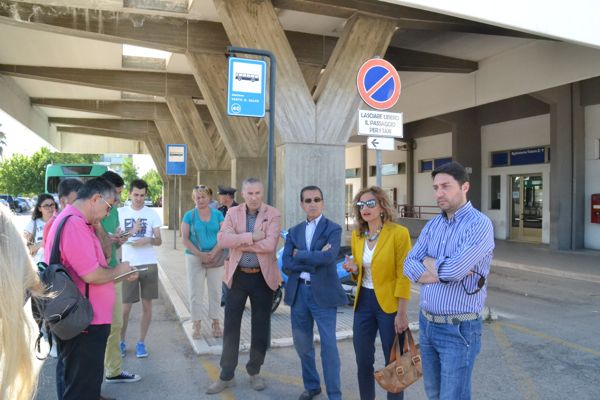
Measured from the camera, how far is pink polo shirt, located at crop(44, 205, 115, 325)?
307 cm

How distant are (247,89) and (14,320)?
16.2ft

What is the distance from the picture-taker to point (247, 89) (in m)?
5.98

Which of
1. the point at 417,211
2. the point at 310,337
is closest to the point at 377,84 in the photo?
the point at 310,337

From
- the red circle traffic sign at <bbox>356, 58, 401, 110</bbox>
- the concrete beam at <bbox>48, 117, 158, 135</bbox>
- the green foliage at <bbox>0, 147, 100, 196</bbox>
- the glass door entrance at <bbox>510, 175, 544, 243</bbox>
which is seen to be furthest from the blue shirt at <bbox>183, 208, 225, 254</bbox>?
the green foliage at <bbox>0, 147, 100, 196</bbox>

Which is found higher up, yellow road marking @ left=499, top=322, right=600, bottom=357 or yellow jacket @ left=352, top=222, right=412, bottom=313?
yellow jacket @ left=352, top=222, right=412, bottom=313

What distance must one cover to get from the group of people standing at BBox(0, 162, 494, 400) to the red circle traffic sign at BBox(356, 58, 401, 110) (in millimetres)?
1983

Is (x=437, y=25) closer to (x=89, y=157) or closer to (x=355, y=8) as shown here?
(x=355, y=8)

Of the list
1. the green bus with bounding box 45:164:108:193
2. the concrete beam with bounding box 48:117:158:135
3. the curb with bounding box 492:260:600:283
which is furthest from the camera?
the concrete beam with bounding box 48:117:158:135

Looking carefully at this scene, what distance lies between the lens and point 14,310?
1329 millimetres

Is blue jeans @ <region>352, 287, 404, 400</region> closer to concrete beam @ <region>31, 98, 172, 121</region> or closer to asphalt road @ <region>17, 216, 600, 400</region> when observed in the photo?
asphalt road @ <region>17, 216, 600, 400</region>

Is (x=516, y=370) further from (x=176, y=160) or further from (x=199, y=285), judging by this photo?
(x=176, y=160)

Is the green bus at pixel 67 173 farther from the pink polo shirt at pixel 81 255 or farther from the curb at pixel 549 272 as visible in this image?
the pink polo shirt at pixel 81 255

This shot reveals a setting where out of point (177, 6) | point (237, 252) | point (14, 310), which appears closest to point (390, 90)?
point (237, 252)

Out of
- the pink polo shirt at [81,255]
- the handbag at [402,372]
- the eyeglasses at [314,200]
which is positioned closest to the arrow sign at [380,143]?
the eyeglasses at [314,200]
